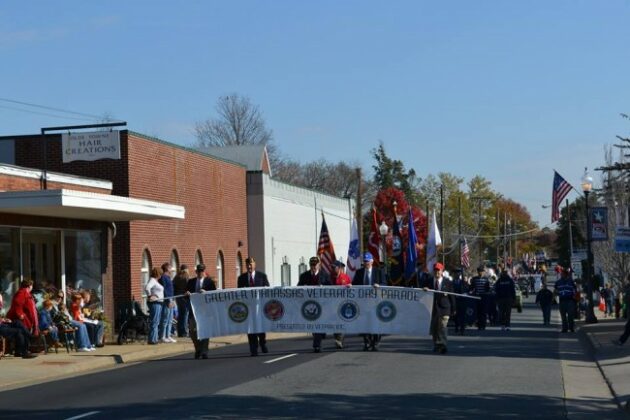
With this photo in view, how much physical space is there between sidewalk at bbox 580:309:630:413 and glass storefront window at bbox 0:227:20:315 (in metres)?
13.1

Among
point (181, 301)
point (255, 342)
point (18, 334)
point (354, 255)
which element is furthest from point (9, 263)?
point (354, 255)

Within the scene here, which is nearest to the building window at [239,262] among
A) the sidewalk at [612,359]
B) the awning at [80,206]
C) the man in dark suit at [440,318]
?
the awning at [80,206]

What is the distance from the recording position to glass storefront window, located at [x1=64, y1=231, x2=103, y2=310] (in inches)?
1083

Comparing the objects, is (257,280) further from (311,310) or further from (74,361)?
(74,361)

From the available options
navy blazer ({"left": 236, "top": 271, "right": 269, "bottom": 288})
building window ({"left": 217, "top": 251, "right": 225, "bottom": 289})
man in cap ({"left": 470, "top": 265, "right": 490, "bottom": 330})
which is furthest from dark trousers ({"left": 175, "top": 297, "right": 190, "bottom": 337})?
building window ({"left": 217, "top": 251, "right": 225, "bottom": 289})

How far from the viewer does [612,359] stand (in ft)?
67.7

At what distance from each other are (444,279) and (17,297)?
864cm

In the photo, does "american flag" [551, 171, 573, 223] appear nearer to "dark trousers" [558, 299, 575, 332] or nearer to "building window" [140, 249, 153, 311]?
"dark trousers" [558, 299, 575, 332]

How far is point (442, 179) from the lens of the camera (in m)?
103

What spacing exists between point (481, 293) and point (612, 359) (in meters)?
11.3

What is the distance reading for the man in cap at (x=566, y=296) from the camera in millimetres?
29375

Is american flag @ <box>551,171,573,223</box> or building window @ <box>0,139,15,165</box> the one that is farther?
american flag @ <box>551,171,573,223</box>

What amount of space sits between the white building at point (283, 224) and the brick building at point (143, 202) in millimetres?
4307

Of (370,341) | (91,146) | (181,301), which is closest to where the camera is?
(370,341)
